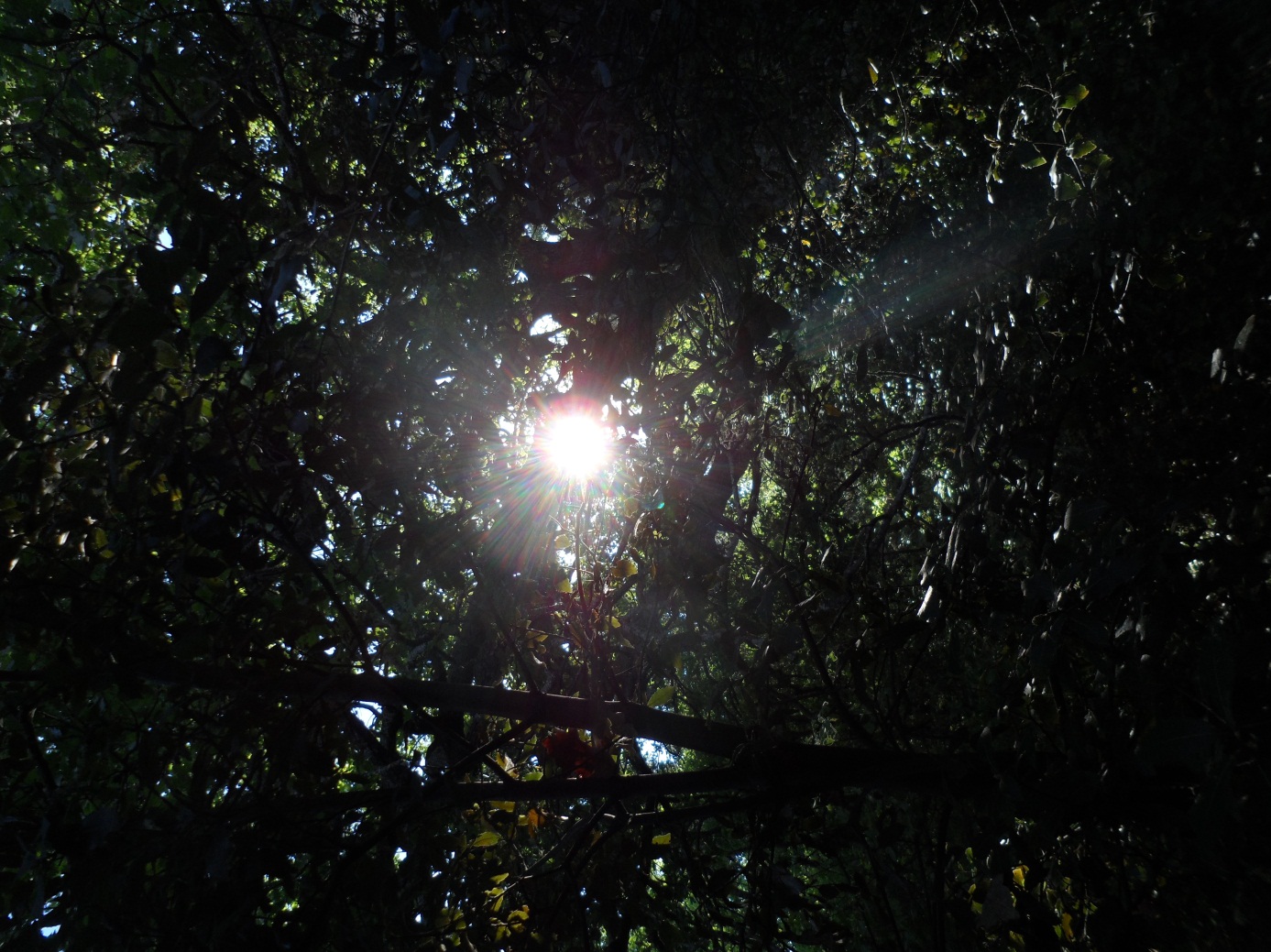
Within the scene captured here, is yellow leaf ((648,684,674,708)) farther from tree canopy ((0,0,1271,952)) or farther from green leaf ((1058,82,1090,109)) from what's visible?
green leaf ((1058,82,1090,109))

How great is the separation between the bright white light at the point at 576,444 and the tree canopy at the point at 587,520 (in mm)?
38

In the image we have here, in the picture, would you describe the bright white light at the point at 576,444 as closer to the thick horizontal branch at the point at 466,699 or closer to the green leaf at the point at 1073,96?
the thick horizontal branch at the point at 466,699

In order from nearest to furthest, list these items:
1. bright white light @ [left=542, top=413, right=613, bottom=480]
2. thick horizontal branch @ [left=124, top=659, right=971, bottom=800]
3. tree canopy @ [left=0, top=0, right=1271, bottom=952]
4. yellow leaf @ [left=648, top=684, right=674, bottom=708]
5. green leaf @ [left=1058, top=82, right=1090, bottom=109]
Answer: tree canopy @ [left=0, top=0, right=1271, bottom=952] < thick horizontal branch @ [left=124, top=659, right=971, bottom=800] < green leaf @ [left=1058, top=82, right=1090, bottom=109] < yellow leaf @ [left=648, top=684, right=674, bottom=708] < bright white light @ [left=542, top=413, right=613, bottom=480]

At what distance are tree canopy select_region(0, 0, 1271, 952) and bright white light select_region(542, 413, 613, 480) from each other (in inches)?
1.5

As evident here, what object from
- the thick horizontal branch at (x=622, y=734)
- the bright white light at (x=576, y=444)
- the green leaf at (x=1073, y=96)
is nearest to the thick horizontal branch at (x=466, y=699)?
the thick horizontal branch at (x=622, y=734)

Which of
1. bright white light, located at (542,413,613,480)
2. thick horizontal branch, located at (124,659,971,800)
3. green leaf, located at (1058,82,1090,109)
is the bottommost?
thick horizontal branch, located at (124,659,971,800)

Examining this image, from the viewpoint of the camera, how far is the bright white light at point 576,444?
218 cm

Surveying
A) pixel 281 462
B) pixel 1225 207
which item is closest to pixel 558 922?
pixel 281 462

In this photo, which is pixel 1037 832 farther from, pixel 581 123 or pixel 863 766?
pixel 581 123

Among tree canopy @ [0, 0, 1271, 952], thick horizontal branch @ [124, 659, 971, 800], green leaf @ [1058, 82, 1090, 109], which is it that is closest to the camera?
tree canopy @ [0, 0, 1271, 952]

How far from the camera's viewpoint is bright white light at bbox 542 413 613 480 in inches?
85.7

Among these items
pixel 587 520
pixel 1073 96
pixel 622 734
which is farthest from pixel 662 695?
pixel 1073 96

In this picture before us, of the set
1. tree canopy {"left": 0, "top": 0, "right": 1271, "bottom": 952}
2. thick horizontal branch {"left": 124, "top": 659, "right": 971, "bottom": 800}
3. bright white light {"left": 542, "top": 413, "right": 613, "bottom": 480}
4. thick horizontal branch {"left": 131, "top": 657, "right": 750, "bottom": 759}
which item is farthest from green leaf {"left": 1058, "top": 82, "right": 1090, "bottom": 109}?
thick horizontal branch {"left": 131, "top": 657, "right": 750, "bottom": 759}

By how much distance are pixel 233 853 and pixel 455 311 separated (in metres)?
2.34
